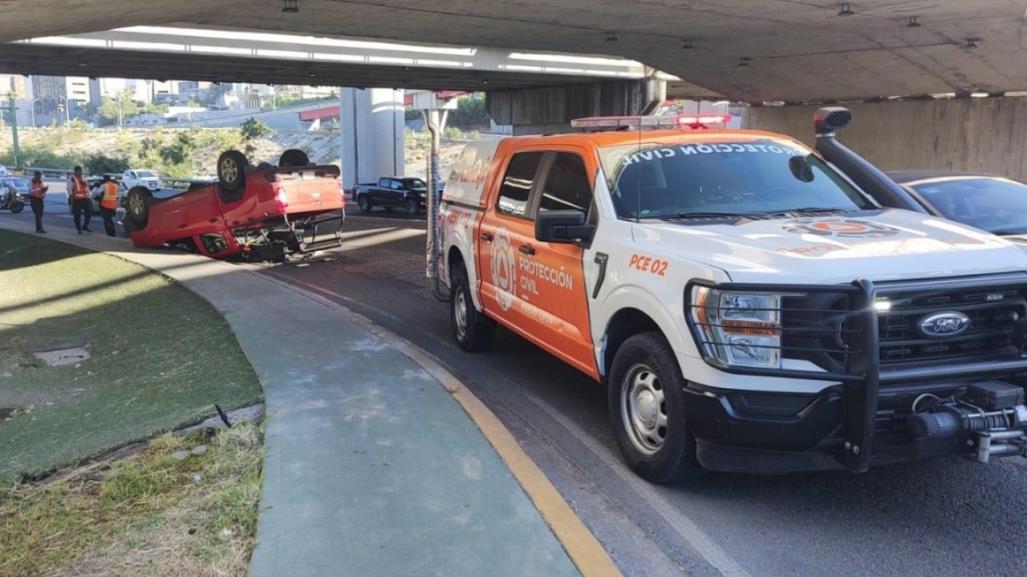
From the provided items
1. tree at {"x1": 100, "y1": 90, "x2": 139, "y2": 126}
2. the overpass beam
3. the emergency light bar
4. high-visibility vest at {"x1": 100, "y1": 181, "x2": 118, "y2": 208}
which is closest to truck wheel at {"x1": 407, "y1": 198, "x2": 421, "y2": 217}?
the overpass beam

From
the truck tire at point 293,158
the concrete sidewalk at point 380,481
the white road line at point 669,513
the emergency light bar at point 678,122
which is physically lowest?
the white road line at point 669,513

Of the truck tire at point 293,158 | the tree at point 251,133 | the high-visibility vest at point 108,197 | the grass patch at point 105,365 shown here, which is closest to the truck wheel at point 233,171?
the truck tire at point 293,158

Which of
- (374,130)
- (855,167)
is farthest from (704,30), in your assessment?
(374,130)

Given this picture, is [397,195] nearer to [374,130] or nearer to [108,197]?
[108,197]

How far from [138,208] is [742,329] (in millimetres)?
16223

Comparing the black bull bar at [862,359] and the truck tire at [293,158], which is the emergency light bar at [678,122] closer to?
the black bull bar at [862,359]

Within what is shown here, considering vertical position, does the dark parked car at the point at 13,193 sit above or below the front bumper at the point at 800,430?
below

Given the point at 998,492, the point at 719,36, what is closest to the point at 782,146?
the point at 998,492

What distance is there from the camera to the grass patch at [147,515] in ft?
12.2

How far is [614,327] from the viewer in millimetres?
5094

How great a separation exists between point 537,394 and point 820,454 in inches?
115

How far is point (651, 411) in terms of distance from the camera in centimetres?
471

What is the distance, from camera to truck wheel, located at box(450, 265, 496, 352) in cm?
779

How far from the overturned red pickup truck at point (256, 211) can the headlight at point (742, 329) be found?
1216cm
